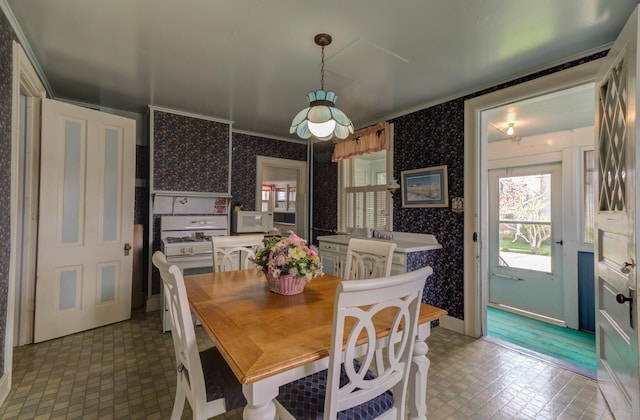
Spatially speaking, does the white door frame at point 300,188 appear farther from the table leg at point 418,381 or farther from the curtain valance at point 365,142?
the table leg at point 418,381

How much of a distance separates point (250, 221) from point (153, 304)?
4.89 ft

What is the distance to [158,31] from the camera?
2010 millimetres

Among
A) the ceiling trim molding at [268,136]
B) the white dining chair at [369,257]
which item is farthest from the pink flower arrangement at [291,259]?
the ceiling trim molding at [268,136]

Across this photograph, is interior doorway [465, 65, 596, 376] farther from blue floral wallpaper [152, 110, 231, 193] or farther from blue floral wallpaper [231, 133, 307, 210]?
blue floral wallpaper [152, 110, 231, 193]

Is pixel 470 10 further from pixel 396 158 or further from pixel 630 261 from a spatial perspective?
pixel 396 158

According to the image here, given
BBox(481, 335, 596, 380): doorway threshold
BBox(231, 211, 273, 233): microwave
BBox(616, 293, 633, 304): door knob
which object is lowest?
BBox(481, 335, 596, 380): doorway threshold

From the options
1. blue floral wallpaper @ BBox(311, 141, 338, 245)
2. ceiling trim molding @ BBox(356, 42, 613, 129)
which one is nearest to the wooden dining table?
ceiling trim molding @ BBox(356, 42, 613, 129)

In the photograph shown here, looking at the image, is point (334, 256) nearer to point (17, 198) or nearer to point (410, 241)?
point (410, 241)

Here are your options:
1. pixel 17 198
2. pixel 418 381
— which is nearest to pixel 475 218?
pixel 418 381

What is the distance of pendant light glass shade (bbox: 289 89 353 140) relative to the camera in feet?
5.70

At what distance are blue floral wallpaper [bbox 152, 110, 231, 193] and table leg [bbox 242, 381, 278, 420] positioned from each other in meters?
3.13

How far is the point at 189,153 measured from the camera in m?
3.65

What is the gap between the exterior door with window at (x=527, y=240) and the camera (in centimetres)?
372

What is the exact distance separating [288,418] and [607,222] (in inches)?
83.3
